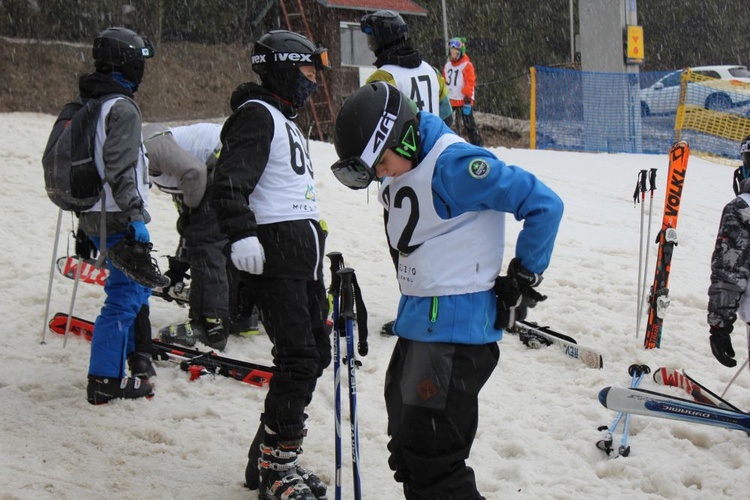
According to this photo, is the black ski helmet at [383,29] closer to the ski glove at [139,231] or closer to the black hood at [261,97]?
the black hood at [261,97]

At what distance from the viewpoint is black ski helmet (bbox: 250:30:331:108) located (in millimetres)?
3859

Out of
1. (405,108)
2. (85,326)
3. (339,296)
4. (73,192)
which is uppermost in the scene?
(405,108)

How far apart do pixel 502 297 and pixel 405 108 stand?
822 millimetres

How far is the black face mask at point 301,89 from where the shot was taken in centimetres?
391

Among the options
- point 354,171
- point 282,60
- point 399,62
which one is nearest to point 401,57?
point 399,62

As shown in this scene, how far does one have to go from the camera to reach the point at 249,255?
351 centimetres

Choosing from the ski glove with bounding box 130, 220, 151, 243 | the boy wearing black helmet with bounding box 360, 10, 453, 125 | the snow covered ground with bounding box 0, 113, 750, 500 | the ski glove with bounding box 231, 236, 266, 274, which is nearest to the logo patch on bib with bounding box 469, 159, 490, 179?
the ski glove with bounding box 231, 236, 266, 274

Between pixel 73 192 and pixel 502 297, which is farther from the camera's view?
pixel 73 192

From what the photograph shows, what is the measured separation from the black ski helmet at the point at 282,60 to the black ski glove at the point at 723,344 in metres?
2.62

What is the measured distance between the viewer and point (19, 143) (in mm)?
11828

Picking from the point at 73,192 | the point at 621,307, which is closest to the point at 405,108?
the point at 73,192

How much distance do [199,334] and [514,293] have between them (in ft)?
11.6

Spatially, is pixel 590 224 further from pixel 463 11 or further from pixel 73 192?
pixel 463 11

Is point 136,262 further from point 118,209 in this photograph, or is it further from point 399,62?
point 399,62
